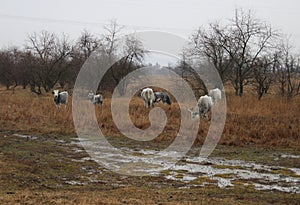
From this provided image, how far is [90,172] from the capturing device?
10.8 metres

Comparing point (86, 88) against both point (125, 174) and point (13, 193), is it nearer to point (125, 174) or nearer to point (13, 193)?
point (125, 174)

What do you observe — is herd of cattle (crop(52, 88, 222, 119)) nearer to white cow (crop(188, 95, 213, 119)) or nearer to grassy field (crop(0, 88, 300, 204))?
white cow (crop(188, 95, 213, 119))

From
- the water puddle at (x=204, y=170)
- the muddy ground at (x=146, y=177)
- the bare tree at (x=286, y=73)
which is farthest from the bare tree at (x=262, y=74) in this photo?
the water puddle at (x=204, y=170)

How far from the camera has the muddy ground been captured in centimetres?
794

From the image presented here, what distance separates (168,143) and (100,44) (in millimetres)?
31737

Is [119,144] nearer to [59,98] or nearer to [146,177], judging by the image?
[146,177]

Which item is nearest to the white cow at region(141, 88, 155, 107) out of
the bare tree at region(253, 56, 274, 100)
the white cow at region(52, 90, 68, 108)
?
the white cow at region(52, 90, 68, 108)

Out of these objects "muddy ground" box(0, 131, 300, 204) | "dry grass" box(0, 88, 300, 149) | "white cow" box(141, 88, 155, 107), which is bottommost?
"muddy ground" box(0, 131, 300, 204)

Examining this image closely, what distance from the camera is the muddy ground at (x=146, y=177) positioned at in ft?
26.0

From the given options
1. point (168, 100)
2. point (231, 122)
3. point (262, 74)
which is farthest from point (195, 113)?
point (262, 74)

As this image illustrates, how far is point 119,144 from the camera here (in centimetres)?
1611

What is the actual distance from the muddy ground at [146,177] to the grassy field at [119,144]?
19 mm

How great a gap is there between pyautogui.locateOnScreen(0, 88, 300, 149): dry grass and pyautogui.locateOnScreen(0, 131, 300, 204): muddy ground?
179 cm

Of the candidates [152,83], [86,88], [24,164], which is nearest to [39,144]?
[24,164]
